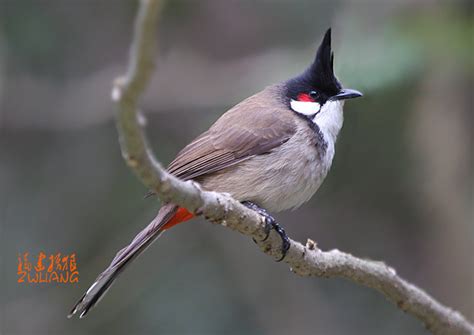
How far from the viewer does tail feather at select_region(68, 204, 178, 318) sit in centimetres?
319

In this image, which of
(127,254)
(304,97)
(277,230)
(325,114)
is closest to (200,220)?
(304,97)

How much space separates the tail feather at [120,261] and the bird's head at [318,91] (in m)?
1.06

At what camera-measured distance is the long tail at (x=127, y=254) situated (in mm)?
3170

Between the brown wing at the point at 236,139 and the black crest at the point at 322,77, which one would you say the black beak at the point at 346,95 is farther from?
the brown wing at the point at 236,139

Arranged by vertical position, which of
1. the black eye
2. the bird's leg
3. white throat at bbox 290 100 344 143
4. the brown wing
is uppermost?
the brown wing

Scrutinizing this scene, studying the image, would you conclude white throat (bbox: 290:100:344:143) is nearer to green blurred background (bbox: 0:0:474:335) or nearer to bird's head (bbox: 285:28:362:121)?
bird's head (bbox: 285:28:362:121)

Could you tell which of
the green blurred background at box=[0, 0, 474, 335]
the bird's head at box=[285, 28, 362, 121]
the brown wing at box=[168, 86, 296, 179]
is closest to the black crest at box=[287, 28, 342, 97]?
the bird's head at box=[285, 28, 362, 121]

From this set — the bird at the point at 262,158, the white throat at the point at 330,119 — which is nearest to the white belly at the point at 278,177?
the bird at the point at 262,158

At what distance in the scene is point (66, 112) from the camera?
18.2 ft

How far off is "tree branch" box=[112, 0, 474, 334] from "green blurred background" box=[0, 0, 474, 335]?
1593mm

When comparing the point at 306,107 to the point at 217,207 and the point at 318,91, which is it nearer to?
the point at 318,91

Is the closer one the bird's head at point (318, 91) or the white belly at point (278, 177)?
the white belly at point (278, 177)

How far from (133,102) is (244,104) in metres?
2.23

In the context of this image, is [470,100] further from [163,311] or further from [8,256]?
[8,256]
